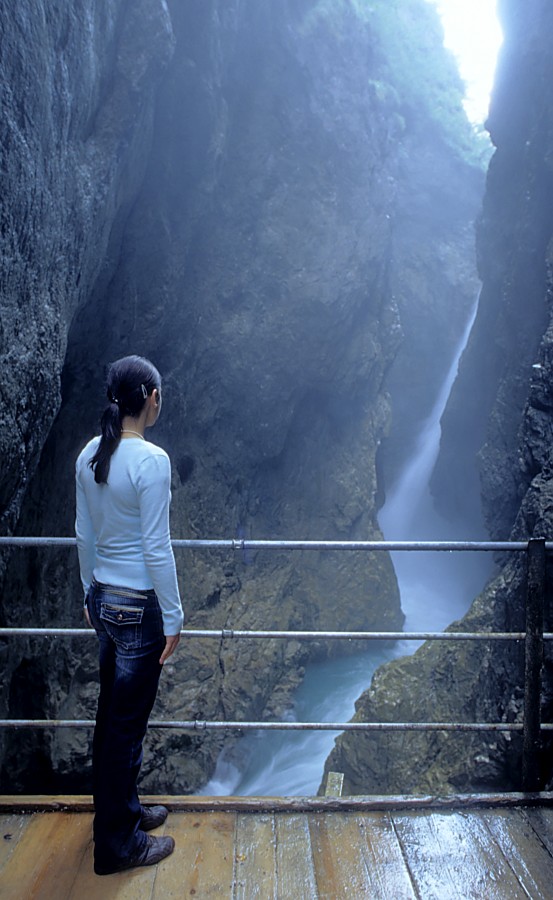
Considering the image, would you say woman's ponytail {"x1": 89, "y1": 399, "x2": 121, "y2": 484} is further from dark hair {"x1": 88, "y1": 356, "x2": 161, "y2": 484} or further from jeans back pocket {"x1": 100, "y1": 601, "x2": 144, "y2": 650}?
jeans back pocket {"x1": 100, "y1": 601, "x2": 144, "y2": 650}

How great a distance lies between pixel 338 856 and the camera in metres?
2.21

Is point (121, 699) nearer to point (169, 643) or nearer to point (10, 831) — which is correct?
point (169, 643)

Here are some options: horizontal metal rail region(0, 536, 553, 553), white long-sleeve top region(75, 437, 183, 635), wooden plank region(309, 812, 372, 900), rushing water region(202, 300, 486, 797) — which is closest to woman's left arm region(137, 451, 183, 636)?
white long-sleeve top region(75, 437, 183, 635)

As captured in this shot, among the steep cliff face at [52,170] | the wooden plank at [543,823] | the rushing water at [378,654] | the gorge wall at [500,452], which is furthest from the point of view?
the rushing water at [378,654]

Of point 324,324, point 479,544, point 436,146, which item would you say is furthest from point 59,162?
point 436,146

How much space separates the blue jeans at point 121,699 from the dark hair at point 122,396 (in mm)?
446

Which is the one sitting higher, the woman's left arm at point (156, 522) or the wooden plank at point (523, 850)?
the woman's left arm at point (156, 522)

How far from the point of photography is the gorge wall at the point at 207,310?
16.6 ft

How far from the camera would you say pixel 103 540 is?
2.06m

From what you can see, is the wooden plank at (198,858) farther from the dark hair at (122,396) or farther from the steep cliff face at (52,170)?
the steep cliff face at (52,170)

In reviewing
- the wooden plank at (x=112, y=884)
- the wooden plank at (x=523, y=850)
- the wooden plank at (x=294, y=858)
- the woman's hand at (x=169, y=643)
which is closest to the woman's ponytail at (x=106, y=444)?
the woman's hand at (x=169, y=643)

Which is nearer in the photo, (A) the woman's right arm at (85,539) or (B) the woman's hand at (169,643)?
(B) the woman's hand at (169,643)

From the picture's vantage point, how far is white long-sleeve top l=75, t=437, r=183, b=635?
6.38ft

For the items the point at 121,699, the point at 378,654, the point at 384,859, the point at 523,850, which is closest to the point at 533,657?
the point at 523,850
